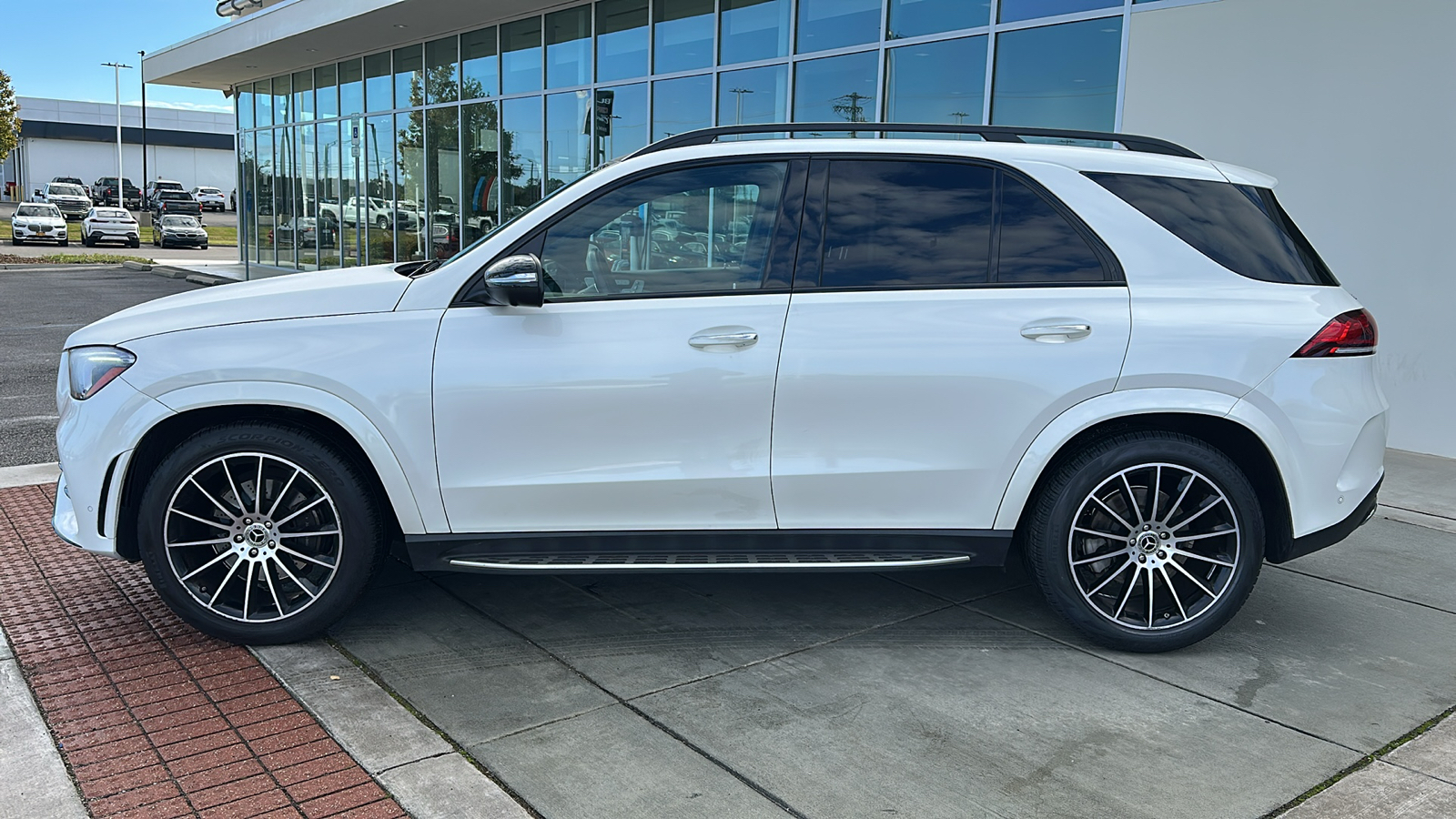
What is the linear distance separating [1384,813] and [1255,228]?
2138 mm

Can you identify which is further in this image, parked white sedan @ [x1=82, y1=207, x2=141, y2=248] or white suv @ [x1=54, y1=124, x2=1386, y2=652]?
parked white sedan @ [x1=82, y1=207, x2=141, y2=248]

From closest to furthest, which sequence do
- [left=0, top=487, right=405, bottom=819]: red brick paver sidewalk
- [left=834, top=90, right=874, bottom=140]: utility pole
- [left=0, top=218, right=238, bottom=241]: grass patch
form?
[left=0, top=487, right=405, bottom=819]: red brick paver sidewalk, [left=834, top=90, right=874, bottom=140]: utility pole, [left=0, top=218, right=238, bottom=241]: grass patch

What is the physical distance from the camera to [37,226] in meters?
37.4

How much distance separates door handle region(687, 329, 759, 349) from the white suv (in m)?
0.01

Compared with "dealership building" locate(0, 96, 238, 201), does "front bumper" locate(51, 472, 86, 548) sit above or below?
below

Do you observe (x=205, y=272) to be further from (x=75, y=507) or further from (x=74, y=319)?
(x=75, y=507)

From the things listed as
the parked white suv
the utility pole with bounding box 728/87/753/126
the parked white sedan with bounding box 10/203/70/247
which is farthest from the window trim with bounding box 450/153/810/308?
the parked white suv

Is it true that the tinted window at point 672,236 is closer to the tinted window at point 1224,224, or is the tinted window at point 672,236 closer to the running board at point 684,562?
the running board at point 684,562

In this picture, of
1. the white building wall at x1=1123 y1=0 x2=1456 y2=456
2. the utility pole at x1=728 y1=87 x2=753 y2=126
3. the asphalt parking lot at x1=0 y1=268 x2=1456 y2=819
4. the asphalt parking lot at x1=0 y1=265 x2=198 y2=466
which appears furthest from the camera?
the utility pole at x1=728 y1=87 x2=753 y2=126

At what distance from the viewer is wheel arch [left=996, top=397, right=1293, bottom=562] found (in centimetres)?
405

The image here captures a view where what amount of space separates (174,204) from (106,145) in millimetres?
31787

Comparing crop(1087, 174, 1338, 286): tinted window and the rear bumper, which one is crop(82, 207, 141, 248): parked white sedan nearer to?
crop(1087, 174, 1338, 286): tinted window

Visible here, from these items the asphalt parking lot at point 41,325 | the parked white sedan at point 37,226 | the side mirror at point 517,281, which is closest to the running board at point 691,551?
the side mirror at point 517,281

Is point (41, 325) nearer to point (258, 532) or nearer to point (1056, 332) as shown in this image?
point (258, 532)
